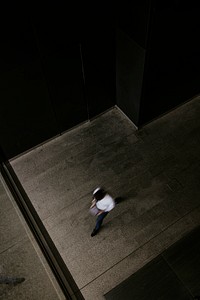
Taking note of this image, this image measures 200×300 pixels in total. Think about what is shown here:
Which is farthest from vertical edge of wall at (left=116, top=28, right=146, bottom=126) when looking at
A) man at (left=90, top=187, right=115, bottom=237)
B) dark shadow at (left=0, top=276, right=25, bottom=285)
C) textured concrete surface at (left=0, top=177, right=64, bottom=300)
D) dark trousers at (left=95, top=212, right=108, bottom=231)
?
dark shadow at (left=0, top=276, right=25, bottom=285)

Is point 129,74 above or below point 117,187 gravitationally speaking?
above

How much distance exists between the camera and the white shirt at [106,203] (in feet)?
15.7

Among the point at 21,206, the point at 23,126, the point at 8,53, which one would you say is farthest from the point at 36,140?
the point at 8,53

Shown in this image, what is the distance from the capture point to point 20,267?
462 centimetres

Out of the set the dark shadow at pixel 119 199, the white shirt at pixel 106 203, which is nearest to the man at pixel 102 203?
the white shirt at pixel 106 203

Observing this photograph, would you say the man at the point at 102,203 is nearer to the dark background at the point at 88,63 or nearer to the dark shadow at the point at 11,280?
the dark shadow at the point at 11,280

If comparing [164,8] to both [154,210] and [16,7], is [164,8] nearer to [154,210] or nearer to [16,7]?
[16,7]

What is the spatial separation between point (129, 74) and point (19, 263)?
13.4 ft

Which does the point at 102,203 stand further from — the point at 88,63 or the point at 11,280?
the point at 88,63

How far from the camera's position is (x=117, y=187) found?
570 cm

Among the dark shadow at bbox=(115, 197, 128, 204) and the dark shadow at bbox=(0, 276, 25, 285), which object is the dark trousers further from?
the dark shadow at bbox=(0, 276, 25, 285)

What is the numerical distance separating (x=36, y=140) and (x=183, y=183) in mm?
3314

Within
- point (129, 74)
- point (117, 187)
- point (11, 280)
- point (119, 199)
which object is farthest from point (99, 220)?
point (129, 74)

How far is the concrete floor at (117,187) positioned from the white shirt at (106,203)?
599mm
